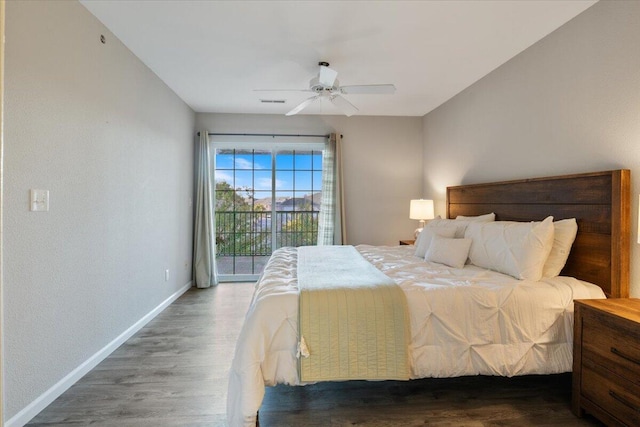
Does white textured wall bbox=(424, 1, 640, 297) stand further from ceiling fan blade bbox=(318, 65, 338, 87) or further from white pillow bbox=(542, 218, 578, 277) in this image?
ceiling fan blade bbox=(318, 65, 338, 87)

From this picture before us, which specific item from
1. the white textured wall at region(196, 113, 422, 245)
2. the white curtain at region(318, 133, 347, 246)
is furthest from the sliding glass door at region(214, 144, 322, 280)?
the white textured wall at region(196, 113, 422, 245)

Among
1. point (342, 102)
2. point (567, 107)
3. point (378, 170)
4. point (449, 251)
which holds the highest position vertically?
point (342, 102)

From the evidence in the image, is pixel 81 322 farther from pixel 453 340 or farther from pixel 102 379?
pixel 453 340

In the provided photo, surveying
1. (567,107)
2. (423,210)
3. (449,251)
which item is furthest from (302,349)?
(423,210)

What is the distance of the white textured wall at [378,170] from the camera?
4.83 m

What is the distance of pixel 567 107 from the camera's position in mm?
2375

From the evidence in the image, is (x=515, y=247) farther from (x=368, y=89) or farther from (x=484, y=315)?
(x=368, y=89)

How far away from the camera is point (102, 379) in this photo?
224cm

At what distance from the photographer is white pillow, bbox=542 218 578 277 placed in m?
2.20

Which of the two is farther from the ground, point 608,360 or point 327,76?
point 327,76

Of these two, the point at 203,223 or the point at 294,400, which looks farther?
the point at 203,223

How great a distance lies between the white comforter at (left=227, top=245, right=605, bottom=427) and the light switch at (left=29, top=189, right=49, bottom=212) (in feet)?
4.54

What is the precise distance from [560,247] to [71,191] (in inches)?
133

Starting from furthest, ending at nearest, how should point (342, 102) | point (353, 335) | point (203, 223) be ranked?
point (203, 223)
point (342, 102)
point (353, 335)
